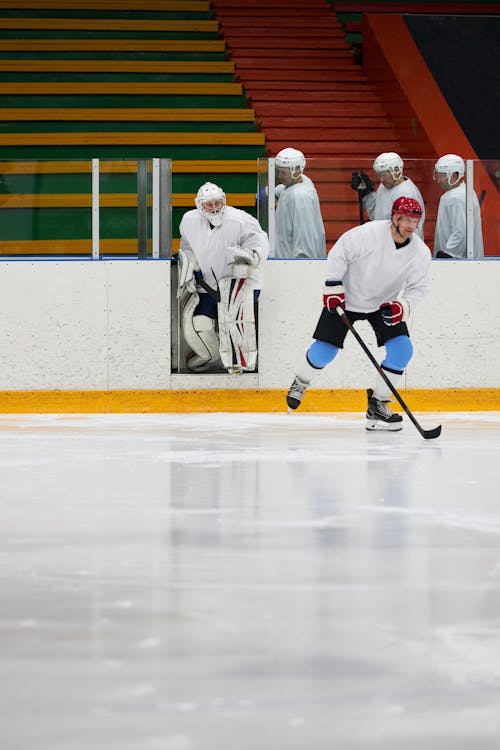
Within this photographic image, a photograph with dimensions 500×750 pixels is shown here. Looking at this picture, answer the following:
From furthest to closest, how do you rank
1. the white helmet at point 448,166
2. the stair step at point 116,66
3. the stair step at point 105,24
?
the stair step at point 105,24 → the stair step at point 116,66 → the white helmet at point 448,166

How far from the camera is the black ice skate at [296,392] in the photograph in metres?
6.37

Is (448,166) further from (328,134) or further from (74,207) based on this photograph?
(328,134)

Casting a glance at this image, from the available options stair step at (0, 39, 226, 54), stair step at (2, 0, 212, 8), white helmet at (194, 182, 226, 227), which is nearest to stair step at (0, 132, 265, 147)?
stair step at (0, 39, 226, 54)

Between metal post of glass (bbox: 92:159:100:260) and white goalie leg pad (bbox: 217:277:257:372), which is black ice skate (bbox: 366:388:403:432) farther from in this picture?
metal post of glass (bbox: 92:159:100:260)

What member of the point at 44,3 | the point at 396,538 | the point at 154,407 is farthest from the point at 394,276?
the point at 44,3

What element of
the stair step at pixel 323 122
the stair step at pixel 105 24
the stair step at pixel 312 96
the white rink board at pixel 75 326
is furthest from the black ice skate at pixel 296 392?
the stair step at pixel 105 24

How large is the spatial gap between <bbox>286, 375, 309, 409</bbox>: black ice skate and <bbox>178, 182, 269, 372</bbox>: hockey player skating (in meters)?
0.46

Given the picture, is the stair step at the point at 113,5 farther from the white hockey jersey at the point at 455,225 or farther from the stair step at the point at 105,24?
the white hockey jersey at the point at 455,225

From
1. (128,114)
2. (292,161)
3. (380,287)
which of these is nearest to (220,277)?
(292,161)

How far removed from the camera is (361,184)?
685 cm

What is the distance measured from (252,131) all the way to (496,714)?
9927mm

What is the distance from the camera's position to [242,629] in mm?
2326

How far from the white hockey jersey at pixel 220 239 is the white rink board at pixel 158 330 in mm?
199

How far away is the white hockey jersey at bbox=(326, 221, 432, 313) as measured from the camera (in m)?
6.02
